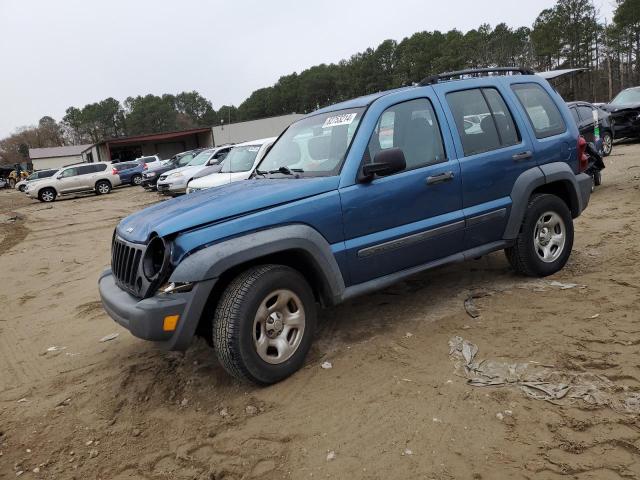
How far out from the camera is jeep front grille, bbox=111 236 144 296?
349cm

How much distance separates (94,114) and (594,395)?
12523cm

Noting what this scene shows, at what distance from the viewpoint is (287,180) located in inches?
157

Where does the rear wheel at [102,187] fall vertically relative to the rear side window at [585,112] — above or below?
below

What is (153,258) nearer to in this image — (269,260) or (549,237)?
(269,260)

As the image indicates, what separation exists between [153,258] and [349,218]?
4.60ft

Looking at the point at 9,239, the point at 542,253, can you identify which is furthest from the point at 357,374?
the point at 9,239

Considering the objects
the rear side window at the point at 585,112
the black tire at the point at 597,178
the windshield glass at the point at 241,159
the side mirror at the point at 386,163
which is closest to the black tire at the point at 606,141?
the rear side window at the point at 585,112

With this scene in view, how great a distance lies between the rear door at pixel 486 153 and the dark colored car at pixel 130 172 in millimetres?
27499

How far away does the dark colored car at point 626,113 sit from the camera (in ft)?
51.1

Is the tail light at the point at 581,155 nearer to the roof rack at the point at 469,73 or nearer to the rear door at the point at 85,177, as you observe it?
the roof rack at the point at 469,73

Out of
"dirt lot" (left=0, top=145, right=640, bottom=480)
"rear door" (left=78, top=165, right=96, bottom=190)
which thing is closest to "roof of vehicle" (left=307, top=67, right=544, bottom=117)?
"dirt lot" (left=0, top=145, right=640, bottom=480)

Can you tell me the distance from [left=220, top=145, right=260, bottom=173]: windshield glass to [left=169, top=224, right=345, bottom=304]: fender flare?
819 centimetres

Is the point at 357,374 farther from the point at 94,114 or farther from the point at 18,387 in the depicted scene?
the point at 94,114

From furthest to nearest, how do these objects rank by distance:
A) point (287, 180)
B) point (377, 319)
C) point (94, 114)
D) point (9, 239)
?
point (94, 114) < point (9, 239) < point (377, 319) < point (287, 180)
